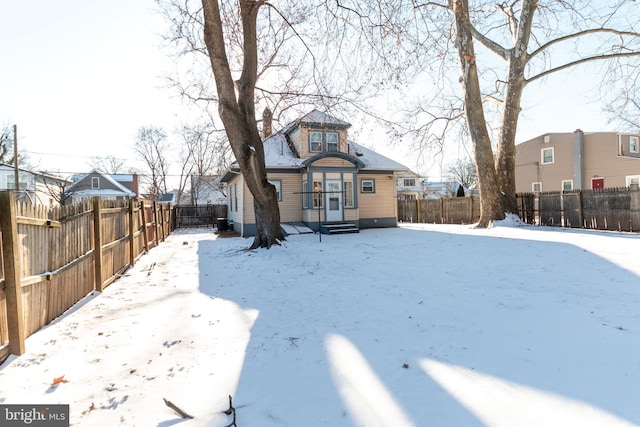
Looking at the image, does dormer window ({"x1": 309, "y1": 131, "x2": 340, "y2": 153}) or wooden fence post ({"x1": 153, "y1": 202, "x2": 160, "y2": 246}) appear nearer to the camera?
wooden fence post ({"x1": 153, "y1": 202, "x2": 160, "y2": 246})

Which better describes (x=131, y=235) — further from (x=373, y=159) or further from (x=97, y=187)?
(x=97, y=187)

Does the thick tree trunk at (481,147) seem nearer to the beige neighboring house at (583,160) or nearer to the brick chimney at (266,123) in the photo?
the brick chimney at (266,123)

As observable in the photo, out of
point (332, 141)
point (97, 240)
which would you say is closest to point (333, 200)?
point (332, 141)

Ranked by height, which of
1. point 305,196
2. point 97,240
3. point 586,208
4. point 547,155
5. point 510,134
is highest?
point 547,155

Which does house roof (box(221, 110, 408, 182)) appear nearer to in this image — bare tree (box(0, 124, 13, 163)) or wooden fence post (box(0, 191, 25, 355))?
wooden fence post (box(0, 191, 25, 355))

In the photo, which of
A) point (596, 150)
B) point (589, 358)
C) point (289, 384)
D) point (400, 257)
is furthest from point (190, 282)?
point (596, 150)

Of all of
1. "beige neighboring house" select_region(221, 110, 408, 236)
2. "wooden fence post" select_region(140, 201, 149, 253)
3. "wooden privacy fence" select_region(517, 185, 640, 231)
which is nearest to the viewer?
"wooden fence post" select_region(140, 201, 149, 253)

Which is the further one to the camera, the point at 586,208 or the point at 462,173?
the point at 462,173

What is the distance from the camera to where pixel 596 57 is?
13625mm

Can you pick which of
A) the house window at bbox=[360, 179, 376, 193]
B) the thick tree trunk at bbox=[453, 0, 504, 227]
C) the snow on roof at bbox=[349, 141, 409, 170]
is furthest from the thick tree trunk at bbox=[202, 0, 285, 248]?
the thick tree trunk at bbox=[453, 0, 504, 227]

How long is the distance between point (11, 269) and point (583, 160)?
104ft

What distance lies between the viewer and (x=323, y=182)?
50.6ft
